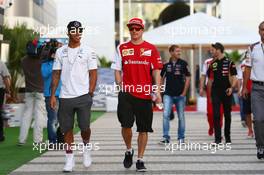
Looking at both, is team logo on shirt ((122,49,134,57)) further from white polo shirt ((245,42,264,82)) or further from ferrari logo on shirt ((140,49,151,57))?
white polo shirt ((245,42,264,82))

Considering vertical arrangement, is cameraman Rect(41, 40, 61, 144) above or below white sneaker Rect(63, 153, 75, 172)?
above

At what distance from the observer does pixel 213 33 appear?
21797mm

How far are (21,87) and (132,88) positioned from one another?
14.2 metres

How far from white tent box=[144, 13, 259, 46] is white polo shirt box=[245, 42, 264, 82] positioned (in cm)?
1221

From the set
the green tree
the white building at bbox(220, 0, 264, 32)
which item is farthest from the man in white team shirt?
the white building at bbox(220, 0, 264, 32)

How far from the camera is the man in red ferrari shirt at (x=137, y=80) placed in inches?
315

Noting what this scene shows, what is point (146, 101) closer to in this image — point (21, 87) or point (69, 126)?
point (69, 126)

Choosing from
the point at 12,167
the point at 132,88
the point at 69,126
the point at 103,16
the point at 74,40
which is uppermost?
the point at 103,16

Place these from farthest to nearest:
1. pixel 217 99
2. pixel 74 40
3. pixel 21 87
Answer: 1. pixel 21 87
2. pixel 217 99
3. pixel 74 40

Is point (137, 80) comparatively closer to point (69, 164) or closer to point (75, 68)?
point (75, 68)

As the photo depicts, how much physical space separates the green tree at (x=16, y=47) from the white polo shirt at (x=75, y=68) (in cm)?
1209

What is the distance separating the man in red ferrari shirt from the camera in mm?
8000

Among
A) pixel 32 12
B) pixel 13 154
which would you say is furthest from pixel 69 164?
pixel 32 12

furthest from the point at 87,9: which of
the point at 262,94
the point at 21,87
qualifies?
the point at 262,94
